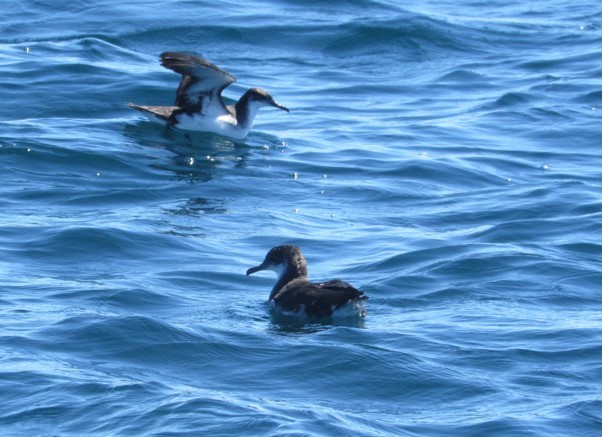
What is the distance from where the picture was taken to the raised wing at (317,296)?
10297 millimetres

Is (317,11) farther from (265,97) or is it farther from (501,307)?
(501,307)

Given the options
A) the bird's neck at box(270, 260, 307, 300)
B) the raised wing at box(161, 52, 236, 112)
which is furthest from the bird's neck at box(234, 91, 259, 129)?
the bird's neck at box(270, 260, 307, 300)

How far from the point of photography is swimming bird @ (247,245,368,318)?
33.9ft

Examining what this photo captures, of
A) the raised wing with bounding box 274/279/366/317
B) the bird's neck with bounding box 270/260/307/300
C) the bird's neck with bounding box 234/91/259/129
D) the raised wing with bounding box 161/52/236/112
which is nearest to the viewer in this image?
the raised wing with bounding box 274/279/366/317

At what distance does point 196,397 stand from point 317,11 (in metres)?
16.9

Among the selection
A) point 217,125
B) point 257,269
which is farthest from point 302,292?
point 217,125

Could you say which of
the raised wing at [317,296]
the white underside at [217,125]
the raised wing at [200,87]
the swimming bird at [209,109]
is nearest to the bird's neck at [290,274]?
the raised wing at [317,296]

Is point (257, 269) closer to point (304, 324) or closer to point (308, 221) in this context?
point (304, 324)

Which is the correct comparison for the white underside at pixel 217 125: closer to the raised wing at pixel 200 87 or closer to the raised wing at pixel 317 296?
the raised wing at pixel 200 87

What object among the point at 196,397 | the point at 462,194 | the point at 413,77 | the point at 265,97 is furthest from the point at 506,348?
the point at 413,77

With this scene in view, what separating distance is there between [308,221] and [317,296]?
3.34m

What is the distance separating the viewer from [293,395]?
29.1 ft

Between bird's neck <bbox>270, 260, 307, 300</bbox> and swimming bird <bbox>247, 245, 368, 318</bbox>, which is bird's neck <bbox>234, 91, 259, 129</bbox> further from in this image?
bird's neck <bbox>270, 260, 307, 300</bbox>

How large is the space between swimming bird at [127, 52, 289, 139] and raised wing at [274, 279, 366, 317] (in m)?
6.95
